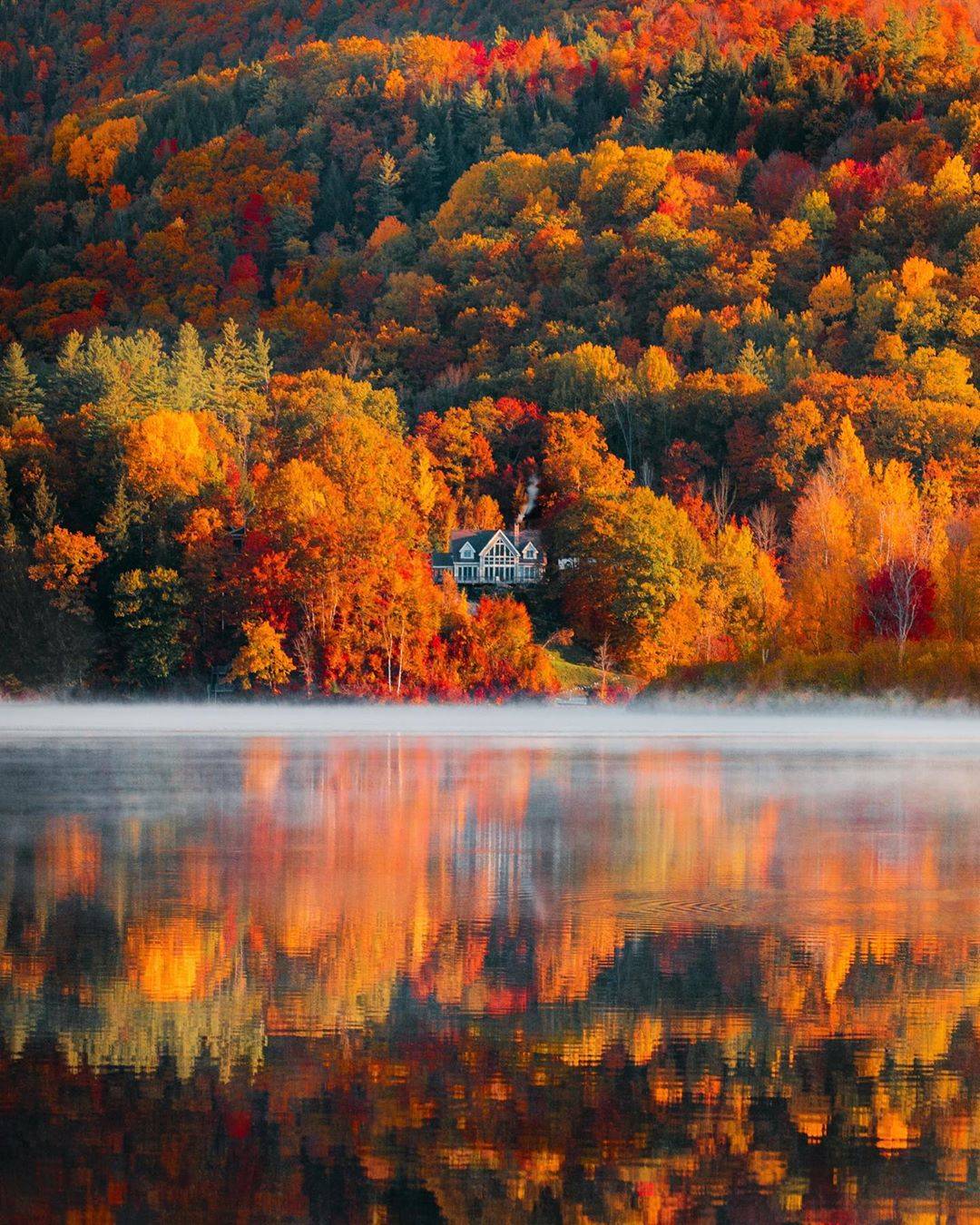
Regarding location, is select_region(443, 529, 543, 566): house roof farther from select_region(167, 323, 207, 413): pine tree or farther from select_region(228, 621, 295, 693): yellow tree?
select_region(228, 621, 295, 693): yellow tree

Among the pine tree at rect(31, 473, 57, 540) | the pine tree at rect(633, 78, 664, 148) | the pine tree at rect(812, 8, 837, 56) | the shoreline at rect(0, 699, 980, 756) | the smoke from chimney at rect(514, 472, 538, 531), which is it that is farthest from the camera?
the pine tree at rect(633, 78, 664, 148)

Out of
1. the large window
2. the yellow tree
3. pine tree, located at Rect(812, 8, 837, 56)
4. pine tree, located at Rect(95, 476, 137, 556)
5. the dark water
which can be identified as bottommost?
the yellow tree

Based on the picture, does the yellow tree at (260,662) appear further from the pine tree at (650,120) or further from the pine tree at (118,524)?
the pine tree at (650,120)

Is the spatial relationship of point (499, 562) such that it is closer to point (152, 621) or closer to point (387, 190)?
point (152, 621)

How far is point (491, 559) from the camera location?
110 m

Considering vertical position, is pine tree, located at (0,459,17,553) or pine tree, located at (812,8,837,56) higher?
pine tree, located at (812,8,837,56)

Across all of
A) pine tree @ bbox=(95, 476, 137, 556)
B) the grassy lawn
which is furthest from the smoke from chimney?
pine tree @ bbox=(95, 476, 137, 556)

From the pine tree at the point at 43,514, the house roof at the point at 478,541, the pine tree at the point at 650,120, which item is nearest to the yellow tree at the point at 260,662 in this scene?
the pine tree at the point at 43,514

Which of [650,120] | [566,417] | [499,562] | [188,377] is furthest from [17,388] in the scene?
[650,120]

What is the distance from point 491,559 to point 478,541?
3.90 feet

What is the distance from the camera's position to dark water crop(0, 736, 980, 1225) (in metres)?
10.7

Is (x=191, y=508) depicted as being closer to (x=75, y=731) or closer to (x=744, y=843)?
(x=75, y=731)

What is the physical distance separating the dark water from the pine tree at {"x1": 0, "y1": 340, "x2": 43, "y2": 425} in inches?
2991

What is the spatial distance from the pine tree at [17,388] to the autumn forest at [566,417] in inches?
8.8
